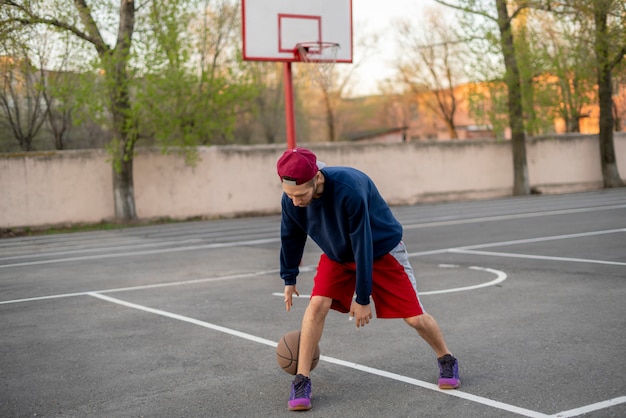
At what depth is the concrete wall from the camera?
23656mm

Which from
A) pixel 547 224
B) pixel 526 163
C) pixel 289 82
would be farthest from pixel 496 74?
pixel 289 82

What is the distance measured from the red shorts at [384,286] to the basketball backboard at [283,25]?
8742 mm

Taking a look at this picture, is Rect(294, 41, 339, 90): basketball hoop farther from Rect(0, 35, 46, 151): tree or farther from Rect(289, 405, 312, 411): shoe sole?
Rect(0, 35, 46, 151): tree

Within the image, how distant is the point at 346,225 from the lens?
4.91m

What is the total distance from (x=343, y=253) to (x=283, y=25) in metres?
9.17

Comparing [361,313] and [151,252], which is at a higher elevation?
[361,313]

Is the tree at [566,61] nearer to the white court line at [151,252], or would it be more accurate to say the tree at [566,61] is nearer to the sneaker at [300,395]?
the white court line at [151,252]

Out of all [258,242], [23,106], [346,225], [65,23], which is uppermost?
[65,23]

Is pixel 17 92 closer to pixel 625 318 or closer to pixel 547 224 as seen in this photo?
pixel 547 224

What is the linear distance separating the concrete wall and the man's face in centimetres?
2031

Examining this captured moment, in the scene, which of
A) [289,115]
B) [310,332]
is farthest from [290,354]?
[289,115]

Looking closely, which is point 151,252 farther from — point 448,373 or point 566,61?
point 566,61

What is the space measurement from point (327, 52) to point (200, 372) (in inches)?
366

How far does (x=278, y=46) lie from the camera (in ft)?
44.4
